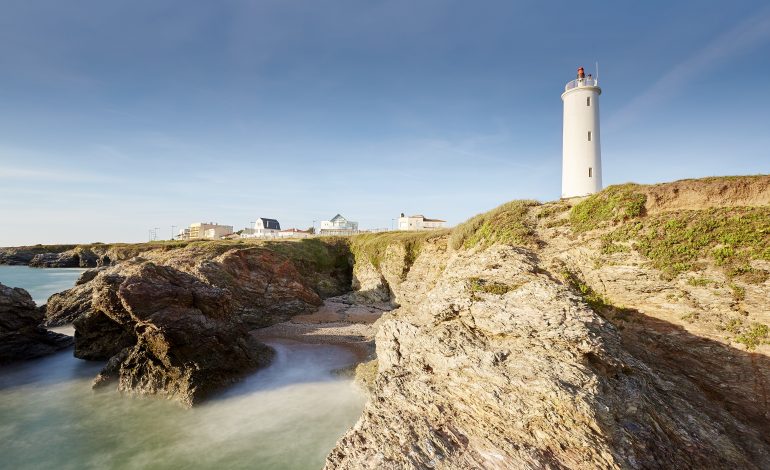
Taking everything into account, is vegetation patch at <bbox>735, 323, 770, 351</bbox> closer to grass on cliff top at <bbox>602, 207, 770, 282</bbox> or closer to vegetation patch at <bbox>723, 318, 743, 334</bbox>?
vegetation patch at <bbox>723, 318, 743, 334</bbox>

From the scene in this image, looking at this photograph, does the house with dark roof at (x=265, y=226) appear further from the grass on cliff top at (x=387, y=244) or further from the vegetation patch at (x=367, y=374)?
the vegetation patch at (x=367, y=374)

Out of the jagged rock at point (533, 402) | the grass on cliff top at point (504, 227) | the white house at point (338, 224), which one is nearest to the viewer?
the jagged rock at point (533, 402)

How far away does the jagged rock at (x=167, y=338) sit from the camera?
1803 centimetres

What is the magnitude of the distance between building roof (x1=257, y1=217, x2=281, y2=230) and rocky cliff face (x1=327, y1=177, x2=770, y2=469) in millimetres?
123785

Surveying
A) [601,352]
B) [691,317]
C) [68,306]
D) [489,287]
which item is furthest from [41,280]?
[691,317]

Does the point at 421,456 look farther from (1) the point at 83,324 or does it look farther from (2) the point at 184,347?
(1) the point at 83,324

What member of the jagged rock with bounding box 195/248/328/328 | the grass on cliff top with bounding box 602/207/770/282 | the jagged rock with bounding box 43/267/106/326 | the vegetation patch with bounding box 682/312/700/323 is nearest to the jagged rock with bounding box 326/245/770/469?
the vegetation patch with bounding box 682/312/700/323

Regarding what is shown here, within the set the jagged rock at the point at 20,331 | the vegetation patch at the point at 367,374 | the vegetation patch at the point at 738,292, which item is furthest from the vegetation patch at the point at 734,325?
the jagged rock at the point at 20,331

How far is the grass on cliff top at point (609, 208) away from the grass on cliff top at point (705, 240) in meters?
0.88

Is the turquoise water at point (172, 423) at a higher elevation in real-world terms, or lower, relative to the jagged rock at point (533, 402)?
lower

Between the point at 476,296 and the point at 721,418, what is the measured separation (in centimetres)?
856

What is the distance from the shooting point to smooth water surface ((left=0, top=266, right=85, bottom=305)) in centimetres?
5153

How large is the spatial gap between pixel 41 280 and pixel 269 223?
73.0m

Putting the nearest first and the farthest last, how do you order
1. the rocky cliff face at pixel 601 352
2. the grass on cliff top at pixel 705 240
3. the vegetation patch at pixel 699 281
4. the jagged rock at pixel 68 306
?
the rocky cliff face at pixel 601 352 < the grass on cliff top at pixel 705 240 < the vegetation patch at pixel 699 281 < the jagged rock at pixel 68 306
